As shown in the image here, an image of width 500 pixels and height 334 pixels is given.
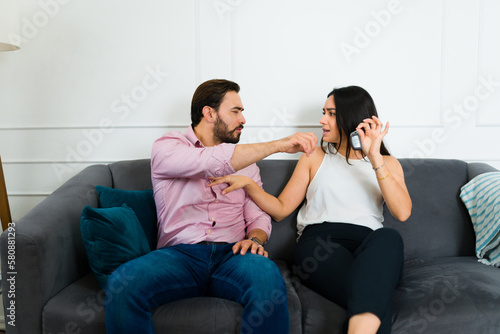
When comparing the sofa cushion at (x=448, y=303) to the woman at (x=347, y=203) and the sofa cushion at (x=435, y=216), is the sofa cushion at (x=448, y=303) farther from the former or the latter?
the sofa cushion at (x=435, y=216)

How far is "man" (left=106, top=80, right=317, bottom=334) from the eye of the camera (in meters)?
1.44

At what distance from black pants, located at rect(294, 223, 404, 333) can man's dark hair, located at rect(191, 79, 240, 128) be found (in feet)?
2.30

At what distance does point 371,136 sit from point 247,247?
0.70 meters

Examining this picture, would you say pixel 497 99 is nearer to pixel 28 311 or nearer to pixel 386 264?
pixel 386 264

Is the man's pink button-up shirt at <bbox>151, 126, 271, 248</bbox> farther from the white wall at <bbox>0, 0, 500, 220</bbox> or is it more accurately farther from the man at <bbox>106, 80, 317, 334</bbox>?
the white wall at <bbox>0, 0, 500, 220</bbox>

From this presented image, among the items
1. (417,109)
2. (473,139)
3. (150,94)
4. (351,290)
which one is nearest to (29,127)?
(150,94)

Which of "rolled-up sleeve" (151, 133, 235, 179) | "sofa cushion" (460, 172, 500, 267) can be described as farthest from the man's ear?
"sofa cushion" (460, 172, 500, 267)

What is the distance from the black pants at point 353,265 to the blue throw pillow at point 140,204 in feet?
2.08

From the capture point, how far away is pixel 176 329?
1480 mm

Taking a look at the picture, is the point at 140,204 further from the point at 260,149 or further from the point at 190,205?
the point at 260,149

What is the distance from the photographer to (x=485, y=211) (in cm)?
198

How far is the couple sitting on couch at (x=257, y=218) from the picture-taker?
1.43 metres

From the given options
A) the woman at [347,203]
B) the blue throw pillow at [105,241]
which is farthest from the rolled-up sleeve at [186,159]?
the blue throw pillow at [105,241]

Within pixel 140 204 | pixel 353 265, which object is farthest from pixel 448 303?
pixel 140 204
